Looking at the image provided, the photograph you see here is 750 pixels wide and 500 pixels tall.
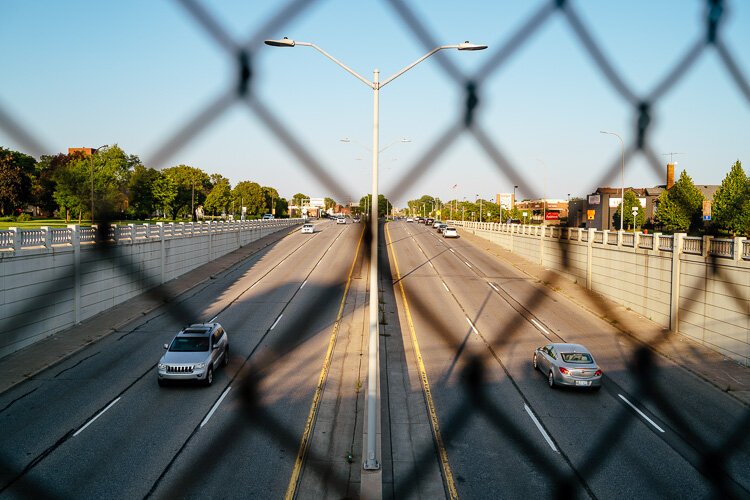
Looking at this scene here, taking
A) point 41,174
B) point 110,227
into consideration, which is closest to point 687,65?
point 110,227

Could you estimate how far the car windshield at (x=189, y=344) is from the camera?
20.0 metres

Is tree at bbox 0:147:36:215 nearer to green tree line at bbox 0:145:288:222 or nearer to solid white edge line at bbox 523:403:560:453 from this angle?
green tree line at bbox 0:145:288:222

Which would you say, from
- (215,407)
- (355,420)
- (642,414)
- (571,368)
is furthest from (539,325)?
(215,407)

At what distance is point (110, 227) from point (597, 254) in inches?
222

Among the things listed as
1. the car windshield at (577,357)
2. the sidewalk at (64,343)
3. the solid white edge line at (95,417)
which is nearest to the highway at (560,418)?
the car windshield at (577,357)

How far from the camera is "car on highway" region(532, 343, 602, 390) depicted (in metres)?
19.3

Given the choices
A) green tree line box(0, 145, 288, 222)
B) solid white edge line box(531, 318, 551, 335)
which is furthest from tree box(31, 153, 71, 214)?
solid white edge line box(531, 318, 551, 335)

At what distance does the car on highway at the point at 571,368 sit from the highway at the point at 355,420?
20.6 inches

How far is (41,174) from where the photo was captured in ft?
7.10

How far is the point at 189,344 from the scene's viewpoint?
20297mm

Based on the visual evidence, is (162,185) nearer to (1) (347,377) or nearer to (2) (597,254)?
(2) (597,254)

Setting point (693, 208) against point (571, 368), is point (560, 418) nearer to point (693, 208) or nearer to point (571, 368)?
point (571, 368)

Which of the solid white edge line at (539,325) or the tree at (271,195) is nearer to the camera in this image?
the tree at (271,195)

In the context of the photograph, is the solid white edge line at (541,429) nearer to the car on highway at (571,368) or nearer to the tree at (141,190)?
the car on highway at (571,368)
